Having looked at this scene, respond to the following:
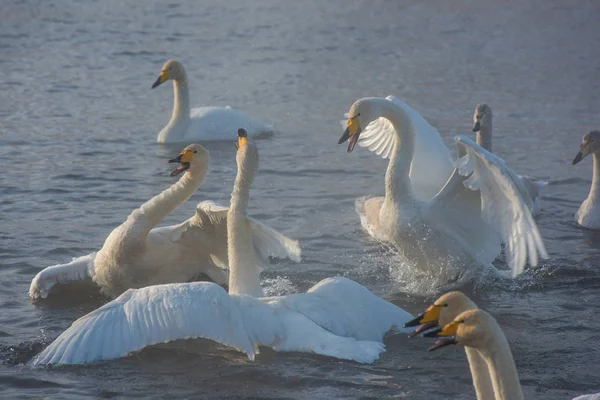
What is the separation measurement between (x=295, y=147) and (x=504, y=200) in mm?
5603

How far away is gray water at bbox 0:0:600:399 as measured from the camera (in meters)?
6.71

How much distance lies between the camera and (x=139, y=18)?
2125 centimetres

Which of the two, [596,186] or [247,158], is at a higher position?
[247,158]

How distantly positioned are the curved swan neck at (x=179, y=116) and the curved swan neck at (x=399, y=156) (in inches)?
195

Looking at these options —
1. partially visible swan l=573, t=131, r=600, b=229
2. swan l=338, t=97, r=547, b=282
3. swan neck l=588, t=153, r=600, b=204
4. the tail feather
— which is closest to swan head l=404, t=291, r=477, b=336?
swan l=338, t=97, r=547, b=282

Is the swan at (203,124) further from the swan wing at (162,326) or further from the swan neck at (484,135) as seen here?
the swan wing at (162,326)

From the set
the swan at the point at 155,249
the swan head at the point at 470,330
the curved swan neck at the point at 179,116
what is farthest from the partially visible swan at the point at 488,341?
the curved swan neck at the point at 179,116

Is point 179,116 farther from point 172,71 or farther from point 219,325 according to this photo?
point 219,325

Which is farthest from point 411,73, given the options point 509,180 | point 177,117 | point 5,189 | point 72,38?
point 509,180

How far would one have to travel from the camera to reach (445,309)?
17.0 feet

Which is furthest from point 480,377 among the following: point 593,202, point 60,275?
point 593,202

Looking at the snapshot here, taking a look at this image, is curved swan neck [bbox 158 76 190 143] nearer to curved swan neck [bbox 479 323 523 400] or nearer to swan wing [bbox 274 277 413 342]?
swan wing [bbox 274 277 413 342]

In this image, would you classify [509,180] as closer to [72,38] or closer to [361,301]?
[361,301]

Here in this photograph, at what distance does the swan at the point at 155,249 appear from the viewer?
7.88 meters
